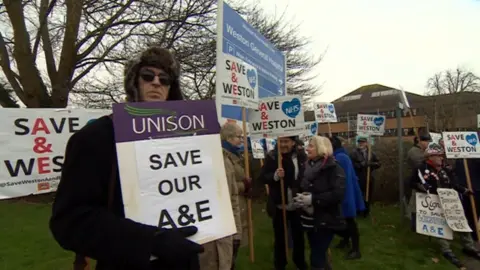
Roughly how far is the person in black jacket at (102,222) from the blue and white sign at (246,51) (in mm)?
3028

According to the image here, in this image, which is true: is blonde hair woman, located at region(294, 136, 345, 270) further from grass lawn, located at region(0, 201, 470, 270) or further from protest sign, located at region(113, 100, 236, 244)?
protest sign, located at region(113, 100, 236, 244)

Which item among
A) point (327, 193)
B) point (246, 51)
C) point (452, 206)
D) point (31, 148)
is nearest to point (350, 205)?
point (327, 193)

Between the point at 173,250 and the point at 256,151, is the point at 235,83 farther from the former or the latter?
the point at 256,151

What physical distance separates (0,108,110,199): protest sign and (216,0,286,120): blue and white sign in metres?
1.97

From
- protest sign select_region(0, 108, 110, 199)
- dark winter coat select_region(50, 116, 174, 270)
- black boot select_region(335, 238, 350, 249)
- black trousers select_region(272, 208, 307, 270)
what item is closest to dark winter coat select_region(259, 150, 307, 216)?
black trousers select_region(272, 208, 307, 270)

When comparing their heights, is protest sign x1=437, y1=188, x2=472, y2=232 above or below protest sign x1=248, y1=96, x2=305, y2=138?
below

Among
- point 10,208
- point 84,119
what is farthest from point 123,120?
point 10,208

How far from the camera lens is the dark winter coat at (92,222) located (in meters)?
1.34

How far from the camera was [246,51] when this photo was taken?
546cm

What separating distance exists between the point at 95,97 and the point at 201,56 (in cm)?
420

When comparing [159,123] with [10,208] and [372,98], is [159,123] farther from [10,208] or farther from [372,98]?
[372,98]

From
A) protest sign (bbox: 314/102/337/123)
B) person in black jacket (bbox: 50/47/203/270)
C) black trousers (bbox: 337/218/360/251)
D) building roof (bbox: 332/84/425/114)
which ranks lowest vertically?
black trousers (bbox: 337/218/360/251)

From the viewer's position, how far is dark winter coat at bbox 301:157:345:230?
4203 mm

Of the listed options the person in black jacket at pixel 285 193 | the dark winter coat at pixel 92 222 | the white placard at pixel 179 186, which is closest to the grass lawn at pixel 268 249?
the person in black jacket at pixel 285 193
